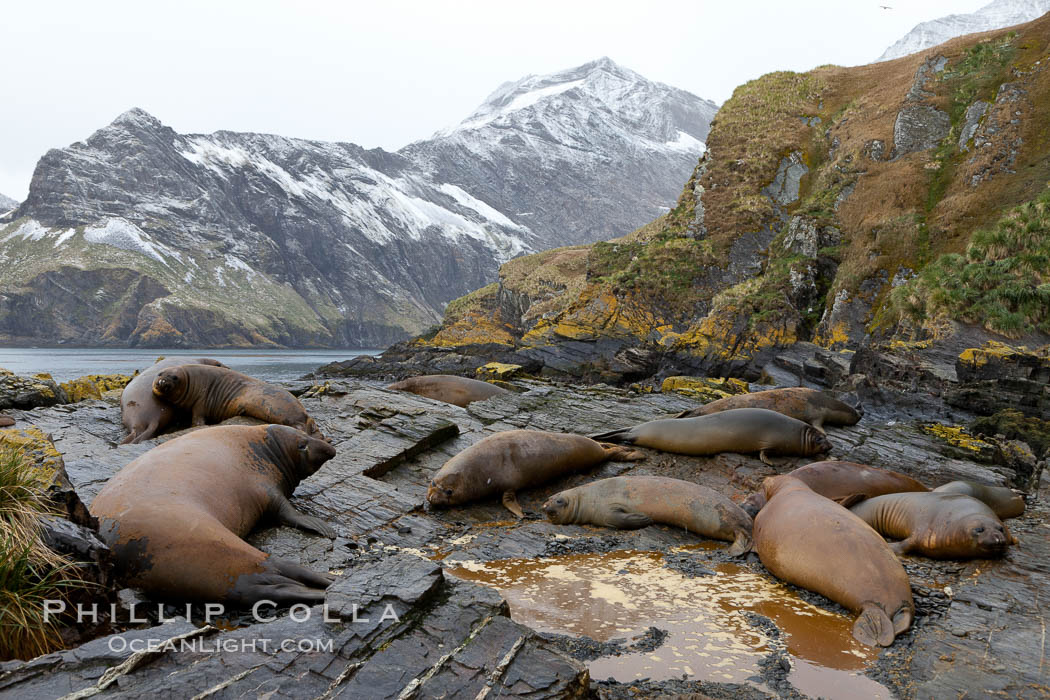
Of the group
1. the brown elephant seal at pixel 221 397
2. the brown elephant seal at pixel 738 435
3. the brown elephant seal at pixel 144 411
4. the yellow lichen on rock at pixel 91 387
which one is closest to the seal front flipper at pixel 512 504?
the brown elephant seal at pixel 738 435

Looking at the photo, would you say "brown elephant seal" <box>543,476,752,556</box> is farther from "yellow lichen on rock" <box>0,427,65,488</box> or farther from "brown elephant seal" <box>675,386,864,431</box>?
"yellow lichen on rock" <box>0,427,65,488</box>

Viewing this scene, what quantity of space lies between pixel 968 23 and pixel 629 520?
24745 centimetres

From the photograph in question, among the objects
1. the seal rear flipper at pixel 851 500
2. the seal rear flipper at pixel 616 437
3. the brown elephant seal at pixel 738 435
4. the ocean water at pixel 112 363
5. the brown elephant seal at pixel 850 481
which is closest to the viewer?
the seal rear flipper at pixel 851 500

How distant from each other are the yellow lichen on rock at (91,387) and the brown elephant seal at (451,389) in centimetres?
661

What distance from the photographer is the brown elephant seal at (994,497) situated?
749 cm

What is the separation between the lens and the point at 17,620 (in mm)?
2947

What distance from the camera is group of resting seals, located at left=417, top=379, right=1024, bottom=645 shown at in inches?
203

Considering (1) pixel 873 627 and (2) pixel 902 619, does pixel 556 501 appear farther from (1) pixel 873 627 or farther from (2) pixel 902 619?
(2) pixel 902 619

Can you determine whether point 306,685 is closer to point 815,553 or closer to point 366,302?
point 815,553

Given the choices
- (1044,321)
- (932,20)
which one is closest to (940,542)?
(1044,321)

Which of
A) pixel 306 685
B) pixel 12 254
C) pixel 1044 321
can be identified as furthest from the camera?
pixel 12 254

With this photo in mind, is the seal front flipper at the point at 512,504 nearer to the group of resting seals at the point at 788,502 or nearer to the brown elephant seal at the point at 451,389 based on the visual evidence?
the group of resting seals at the point at 788,502

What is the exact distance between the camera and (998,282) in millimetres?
15688

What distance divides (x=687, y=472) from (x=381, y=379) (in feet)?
60.3
